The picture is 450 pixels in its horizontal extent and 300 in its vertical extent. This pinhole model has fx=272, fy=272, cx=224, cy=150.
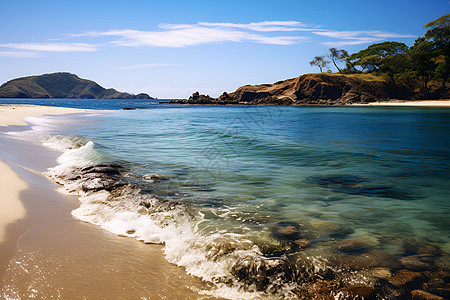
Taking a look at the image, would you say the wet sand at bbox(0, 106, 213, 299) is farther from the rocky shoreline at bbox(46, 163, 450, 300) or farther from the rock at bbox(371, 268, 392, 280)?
the rock at bbox(371, 268, 392, 280)

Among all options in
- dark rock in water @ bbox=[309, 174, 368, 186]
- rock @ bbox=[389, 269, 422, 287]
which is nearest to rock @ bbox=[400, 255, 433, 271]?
rock @ bbox=[389, 269, 422, 287]

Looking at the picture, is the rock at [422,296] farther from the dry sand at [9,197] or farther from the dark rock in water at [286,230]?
the dry sand at [9,197]

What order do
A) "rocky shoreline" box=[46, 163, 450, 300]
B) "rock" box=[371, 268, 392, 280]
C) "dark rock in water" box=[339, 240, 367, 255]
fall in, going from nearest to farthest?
"rocky shoreline" box=[46, 163, 450, 300], "rock" box=[371, 268, 392, 280], "dark rock in water" box=[339, 240, 367, 255]

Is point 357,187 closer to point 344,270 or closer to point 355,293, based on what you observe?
point 344,270

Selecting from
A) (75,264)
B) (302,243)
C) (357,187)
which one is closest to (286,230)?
(302,243)

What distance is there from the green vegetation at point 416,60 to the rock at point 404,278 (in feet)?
282

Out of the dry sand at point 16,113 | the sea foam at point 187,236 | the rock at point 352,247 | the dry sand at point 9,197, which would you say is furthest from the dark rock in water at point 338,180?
the dry sand at point 16,113

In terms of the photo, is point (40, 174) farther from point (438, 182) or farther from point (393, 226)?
point (438, 182)

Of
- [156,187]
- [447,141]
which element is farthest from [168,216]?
[447,141]

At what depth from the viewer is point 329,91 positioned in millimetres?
82250

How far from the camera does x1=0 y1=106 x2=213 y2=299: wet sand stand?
9.18ft

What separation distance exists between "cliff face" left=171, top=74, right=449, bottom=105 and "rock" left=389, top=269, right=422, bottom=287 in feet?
267

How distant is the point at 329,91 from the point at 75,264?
8784 centimetres

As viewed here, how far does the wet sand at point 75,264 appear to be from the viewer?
2797 mm
